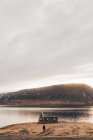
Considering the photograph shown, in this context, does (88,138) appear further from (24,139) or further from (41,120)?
(41,120)

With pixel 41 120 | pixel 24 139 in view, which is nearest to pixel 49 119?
pixel 41 120

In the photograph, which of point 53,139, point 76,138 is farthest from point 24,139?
point 76,138

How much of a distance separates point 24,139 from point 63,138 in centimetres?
234

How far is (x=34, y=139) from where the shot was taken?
16812 millimetres

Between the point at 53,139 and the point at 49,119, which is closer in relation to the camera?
the point at 53,139

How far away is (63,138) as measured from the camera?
1636 cm

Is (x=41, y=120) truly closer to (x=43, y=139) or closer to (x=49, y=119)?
(x=49, y=119)

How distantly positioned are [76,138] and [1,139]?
4.36 metres

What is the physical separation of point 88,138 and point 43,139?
2.52 metres

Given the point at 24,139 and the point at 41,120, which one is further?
the point at 41,120

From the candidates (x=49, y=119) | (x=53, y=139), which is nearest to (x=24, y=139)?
(x=53, y=139)

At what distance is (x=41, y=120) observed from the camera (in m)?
58.0

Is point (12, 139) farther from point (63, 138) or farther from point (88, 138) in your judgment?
point (88, 138)

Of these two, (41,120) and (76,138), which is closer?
(76,138)
